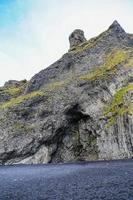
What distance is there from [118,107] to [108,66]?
37207mm

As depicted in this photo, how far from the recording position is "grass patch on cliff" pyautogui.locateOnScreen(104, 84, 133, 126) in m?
142

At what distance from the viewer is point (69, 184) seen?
7881 centimetres

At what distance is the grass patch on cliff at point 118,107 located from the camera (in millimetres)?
142125

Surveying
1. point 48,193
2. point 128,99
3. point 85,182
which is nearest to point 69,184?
point 85,182

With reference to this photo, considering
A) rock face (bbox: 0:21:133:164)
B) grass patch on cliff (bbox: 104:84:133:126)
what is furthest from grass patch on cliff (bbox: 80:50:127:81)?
grass patch on cliff (bbox: 104:84:133:126)

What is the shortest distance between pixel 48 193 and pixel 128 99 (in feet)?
279

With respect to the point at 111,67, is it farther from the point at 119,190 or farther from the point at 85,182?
the point at 119,190

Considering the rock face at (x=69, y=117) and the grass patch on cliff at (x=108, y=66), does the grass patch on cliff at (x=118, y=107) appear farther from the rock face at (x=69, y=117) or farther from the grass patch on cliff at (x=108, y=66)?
the grass patch on cliff at (x=108, y=66)

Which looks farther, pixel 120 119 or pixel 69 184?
pixel 120 119

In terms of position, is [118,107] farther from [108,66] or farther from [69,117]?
[108,66]

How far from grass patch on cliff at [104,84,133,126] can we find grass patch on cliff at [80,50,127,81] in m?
14.9

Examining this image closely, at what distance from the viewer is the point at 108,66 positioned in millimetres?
180125

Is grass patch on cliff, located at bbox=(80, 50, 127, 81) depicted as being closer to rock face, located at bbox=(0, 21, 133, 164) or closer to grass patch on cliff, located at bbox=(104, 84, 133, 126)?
rock face, located at bbox=(0, 21, 133, 164)

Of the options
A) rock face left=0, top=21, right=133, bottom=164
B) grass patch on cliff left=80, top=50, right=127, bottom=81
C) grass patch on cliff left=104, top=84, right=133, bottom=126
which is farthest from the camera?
grass patch on cliff left=80, top=50, right=127, bottom=81
